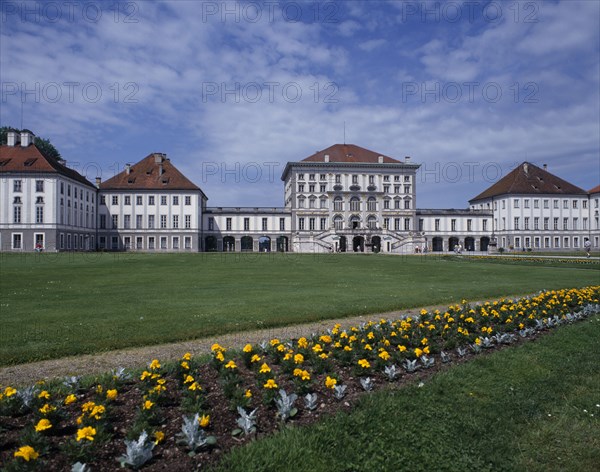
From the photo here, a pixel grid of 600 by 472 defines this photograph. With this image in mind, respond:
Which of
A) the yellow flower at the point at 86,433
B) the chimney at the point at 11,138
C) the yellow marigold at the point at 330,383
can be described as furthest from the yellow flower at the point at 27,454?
the chimney at the point at 11,138

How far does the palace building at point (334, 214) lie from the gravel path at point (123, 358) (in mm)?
60924

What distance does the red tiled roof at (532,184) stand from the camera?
7931 cm

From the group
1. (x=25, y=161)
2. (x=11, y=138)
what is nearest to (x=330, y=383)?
(x=25, y=161)

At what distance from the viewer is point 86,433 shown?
3605mm

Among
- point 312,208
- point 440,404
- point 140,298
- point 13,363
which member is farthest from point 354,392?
point 312,208

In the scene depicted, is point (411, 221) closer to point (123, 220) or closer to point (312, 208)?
point (312, 208)

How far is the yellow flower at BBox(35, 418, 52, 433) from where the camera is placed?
12.0 feet

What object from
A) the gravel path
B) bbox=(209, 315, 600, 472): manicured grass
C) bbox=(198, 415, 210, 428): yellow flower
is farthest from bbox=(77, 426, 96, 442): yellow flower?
the gravel path

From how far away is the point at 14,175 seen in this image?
56.9 meters

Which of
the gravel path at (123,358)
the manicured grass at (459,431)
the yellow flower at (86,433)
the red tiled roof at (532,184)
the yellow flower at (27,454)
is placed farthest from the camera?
the red tiled roof at (532,184)

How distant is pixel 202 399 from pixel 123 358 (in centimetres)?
314

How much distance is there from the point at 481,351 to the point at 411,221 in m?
75.3

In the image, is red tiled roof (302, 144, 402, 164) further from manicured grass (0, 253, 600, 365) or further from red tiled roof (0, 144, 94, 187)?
manicured grass (0, 253, 600, 365)

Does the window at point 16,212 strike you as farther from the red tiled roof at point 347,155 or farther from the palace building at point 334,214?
the red tiled roof at point 347,155
